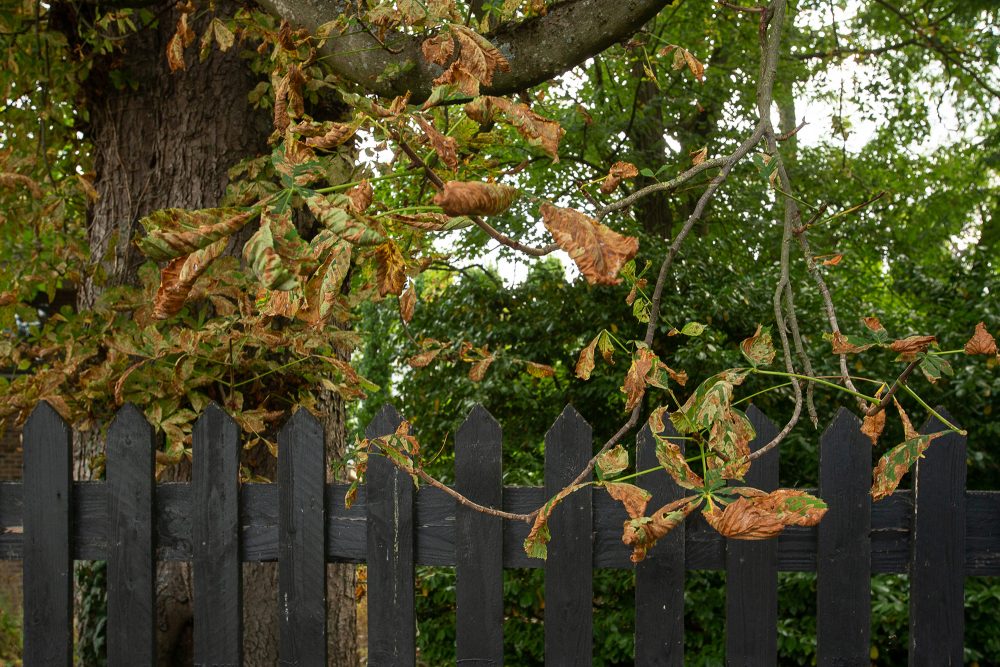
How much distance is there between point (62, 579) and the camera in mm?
2049

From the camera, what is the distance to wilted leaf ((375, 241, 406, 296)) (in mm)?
1218

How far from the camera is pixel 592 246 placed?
3.22 ft

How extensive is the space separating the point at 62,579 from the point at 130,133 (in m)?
1.40

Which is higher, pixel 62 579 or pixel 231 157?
pixel 231 157

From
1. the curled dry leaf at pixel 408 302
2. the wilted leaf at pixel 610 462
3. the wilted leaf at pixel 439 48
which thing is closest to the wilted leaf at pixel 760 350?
the wilted leaf at pixel 610 462

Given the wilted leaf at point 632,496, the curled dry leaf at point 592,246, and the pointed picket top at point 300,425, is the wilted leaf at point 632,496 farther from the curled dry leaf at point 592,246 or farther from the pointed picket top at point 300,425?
the pointed picket top at point 300,425

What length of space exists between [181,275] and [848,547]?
1.49 meters

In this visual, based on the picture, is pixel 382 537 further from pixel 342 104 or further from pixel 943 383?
pixel 943 383

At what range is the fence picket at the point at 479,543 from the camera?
6.20 feet

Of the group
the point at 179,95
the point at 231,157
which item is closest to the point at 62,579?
the point at 231,157

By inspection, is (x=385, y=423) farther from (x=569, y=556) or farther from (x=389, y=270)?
(x=389, y=270)

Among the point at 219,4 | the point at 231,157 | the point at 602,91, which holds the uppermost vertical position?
the point at 602,91

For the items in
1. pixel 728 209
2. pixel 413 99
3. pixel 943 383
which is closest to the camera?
pixel 413 99

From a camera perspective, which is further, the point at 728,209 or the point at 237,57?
the point at 728,209
